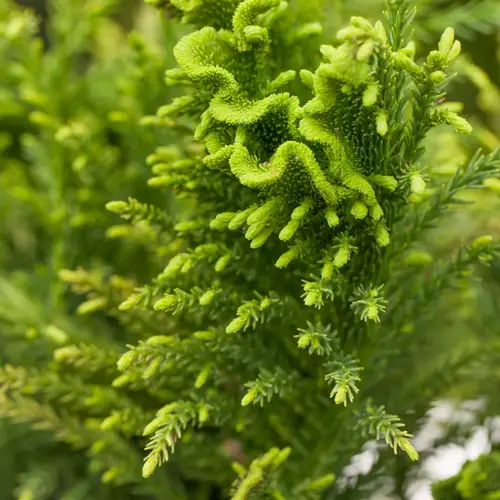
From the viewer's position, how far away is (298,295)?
480 millimetres

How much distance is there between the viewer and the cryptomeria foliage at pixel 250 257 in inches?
15.1

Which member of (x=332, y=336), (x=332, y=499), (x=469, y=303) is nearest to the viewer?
(x=332, y=336)

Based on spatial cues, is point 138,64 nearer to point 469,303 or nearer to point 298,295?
point 298,295

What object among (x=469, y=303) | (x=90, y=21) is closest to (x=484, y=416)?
(x=469, y=303)

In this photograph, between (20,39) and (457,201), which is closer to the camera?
(457,201)

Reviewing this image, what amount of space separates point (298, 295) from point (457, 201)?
0.46ft

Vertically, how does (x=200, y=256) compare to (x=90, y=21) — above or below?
below

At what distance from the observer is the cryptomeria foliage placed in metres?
0.38

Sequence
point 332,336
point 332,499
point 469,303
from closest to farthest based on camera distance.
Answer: point 332,336 < point 332,499 < point 469,303

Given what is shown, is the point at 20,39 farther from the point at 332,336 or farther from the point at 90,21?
the point at 332,336

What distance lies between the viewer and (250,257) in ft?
1.52

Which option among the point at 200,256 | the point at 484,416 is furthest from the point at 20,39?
the point at 484,416

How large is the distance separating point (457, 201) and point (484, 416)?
25 centimetres

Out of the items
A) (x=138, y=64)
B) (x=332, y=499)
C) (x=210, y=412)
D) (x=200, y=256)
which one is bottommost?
(x=332, y=499)
